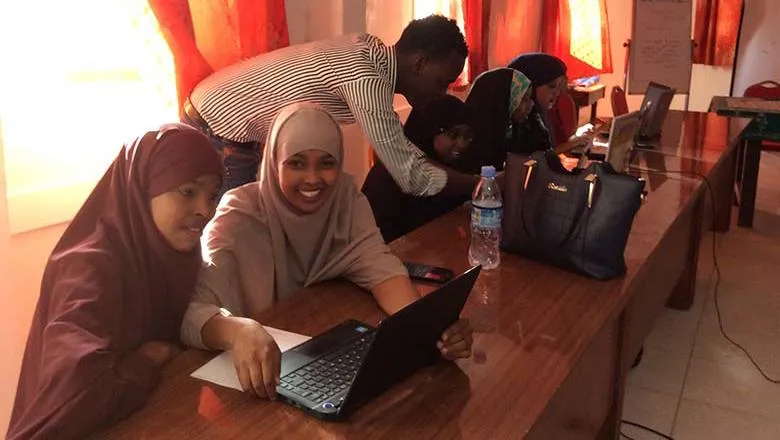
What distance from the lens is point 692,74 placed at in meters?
6.73

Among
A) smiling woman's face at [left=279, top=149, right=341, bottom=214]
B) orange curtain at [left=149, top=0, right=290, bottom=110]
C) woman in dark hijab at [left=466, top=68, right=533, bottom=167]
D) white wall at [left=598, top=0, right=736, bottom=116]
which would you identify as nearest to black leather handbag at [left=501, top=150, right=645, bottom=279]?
smiling woman's face at [left=279, top=149, right=341, bottom=214]

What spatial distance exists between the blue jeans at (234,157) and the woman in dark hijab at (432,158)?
0.39 metres

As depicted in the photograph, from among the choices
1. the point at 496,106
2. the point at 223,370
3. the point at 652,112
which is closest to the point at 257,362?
the point at 223,370

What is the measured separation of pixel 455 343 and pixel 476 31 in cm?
354

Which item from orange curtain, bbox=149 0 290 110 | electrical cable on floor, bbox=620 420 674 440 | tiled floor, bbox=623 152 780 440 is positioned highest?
orange curtain, bbox=149 0 290 110

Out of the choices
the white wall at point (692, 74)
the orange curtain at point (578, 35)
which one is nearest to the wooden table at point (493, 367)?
the orange curtain at point (578, 35)

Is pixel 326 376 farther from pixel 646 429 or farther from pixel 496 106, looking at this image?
pixel 496 106

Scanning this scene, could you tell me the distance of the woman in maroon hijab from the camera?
0.96 meters

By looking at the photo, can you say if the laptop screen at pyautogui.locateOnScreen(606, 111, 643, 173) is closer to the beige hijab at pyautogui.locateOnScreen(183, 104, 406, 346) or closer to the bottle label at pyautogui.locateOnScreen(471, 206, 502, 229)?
the bottle label at pyautogui.locateOnScreen(471, 206, 502, 229)

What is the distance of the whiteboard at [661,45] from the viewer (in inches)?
185

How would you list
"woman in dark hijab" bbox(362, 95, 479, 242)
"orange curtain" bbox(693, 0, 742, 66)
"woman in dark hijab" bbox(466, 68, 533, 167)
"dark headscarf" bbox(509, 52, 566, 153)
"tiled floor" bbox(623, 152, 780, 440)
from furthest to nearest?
"orange curtain" bbox(693, 0, 742, 66) < "dark headscarf" bbox(509, 52, 566, 153) < "woman in dark hijab" bbox(466, 68, 533, 167) < "woman in dark hijab" bbox(362, 95, 479, 242) < "tiled floor" bbox(623, 152, 780, 440)

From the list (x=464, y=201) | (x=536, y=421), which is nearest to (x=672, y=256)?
(x=464, y=201)

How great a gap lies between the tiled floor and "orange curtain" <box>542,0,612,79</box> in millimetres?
2864

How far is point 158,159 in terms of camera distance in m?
1.22
